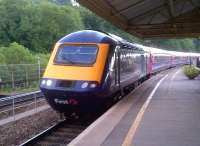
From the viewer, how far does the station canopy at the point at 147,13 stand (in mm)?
16141

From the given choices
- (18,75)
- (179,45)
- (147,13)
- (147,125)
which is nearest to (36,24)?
(179,45)

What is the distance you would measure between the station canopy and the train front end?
130 centimetres

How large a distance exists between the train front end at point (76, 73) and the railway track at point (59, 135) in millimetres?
545

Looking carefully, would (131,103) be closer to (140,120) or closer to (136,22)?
(140,120)

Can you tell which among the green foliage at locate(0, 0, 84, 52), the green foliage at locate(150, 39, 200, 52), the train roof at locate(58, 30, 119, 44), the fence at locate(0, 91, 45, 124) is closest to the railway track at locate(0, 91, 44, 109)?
the fence at locate(0, 91, 45, 124)

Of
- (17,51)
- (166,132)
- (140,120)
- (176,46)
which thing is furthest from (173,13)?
(176,46)

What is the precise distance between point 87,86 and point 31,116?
4186 millimetres

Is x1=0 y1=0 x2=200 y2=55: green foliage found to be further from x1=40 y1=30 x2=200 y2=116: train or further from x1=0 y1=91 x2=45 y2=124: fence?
x1=40 y1=30 x2=200 y2=116: train

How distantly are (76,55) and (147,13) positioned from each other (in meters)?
7.17

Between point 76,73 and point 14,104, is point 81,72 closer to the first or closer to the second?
point 76,73

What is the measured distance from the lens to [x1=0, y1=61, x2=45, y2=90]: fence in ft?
98.1

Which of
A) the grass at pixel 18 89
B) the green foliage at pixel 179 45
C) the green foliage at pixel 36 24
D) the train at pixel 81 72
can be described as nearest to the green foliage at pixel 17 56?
the grass at pixel 18 89

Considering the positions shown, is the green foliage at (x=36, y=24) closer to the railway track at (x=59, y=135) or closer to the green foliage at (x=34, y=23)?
the green foliage at (x=34, y=23)

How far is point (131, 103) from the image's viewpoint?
15164mm
